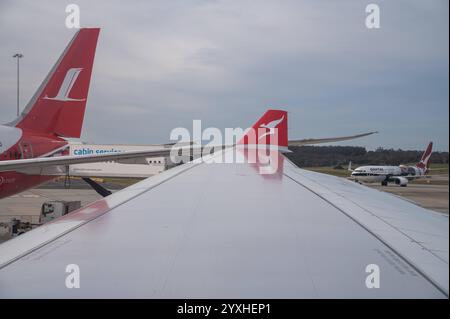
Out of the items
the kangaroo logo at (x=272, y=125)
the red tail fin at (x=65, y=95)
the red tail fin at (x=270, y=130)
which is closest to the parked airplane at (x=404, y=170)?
the red tail fin at (x=270, y=130)

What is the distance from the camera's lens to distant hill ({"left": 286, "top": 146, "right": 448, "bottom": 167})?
84.8 inches

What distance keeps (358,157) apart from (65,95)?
9927 millimetres

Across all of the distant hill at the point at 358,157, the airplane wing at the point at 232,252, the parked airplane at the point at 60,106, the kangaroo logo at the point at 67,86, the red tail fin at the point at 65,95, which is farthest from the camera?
the kangaroo logo at the point at 67,86

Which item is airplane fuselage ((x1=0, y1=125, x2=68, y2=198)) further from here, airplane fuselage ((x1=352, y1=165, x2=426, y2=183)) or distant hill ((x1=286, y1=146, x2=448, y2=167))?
airplane fuselage ((x1=352, y1=165, x2=426, y2=183))

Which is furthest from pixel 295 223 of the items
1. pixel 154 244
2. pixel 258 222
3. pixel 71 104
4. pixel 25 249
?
pixel 71 104

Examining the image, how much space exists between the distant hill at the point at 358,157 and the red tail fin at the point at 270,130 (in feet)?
7.74

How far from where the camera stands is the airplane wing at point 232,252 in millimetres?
1647

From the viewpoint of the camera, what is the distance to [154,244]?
2166mm

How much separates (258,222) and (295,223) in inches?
8.0

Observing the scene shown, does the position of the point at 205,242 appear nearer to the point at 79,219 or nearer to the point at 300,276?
the point at 300,276

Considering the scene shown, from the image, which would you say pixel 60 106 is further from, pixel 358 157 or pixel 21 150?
pixel 358 157

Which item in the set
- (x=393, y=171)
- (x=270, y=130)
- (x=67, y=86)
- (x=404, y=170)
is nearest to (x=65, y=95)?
(x=67, y=86)

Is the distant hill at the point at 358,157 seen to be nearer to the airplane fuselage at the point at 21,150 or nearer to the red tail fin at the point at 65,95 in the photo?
the airplane fuselage at the point at 21,150

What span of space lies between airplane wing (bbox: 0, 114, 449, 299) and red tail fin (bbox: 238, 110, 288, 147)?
726 cm
